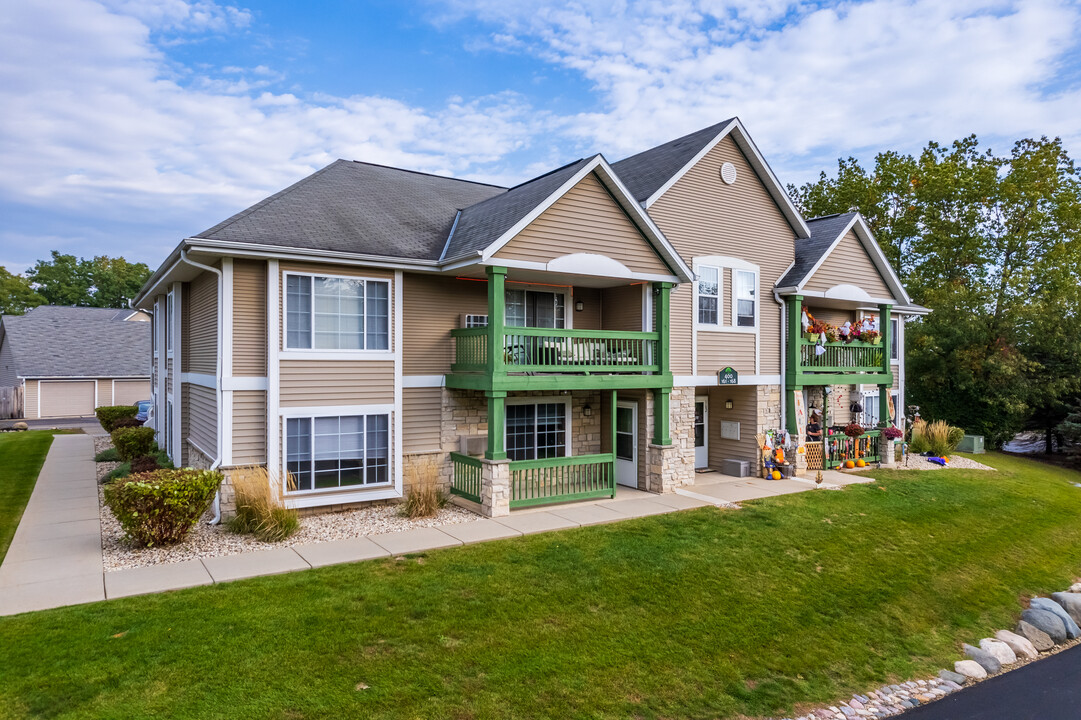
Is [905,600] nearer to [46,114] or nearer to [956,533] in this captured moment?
[956,533]

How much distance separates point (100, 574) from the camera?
8273 mm

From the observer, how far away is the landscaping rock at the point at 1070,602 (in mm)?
9500

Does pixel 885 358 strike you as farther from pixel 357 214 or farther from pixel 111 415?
pixel 111 415

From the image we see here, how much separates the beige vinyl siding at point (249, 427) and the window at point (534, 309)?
5608 mm

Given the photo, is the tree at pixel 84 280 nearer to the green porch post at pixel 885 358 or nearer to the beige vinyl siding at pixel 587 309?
the beige vinyl siding at pixel 587 309

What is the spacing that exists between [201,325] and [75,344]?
29851 millimetres

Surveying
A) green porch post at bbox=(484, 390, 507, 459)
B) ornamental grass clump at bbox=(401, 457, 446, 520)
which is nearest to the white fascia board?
green porch post at bbox=(484, 390, 507, 459)

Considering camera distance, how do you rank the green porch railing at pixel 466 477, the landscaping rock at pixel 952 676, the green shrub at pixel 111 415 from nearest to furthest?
1. the landscaping rock at pixel 952 676
2. the green porch railing at pixel 466 477
3. the green shrub at pixel 111 415

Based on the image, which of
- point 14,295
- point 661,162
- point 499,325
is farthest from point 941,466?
point 14,295

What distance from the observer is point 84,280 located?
6109 cm

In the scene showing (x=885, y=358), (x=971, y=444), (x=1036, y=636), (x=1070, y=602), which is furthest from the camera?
(x=971, y=444)

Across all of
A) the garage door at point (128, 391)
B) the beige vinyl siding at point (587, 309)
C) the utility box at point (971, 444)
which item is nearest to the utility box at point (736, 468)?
the beige vinyl siding at point (587, 309)

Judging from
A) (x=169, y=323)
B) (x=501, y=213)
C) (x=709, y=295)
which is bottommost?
(x=169, y=323)

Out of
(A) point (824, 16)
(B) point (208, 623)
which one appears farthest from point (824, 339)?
(B) point (208, 623)
